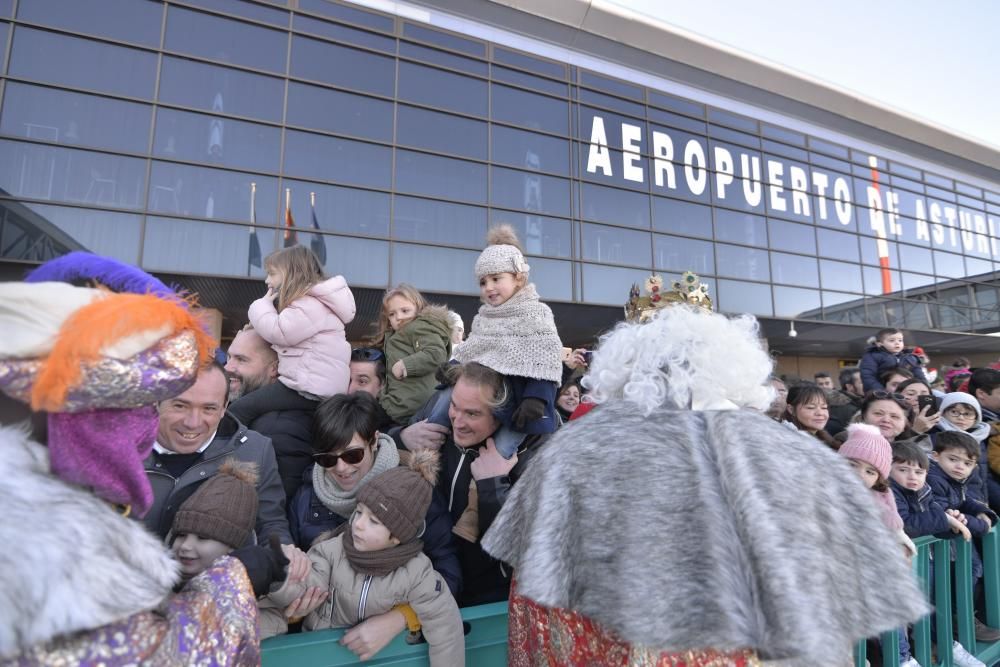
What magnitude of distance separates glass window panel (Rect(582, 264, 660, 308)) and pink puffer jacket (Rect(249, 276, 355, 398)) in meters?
10.9

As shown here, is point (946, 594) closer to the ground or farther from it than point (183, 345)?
closer to the ground

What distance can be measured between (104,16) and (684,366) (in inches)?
524

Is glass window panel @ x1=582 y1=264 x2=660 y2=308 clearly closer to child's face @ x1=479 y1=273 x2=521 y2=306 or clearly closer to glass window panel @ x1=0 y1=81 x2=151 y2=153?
glass window panel @ x1=0 y1=81 x2=151 y2=153

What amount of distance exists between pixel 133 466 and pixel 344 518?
4.61 feet

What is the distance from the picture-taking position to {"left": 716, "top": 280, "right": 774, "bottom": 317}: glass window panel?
Result: 48.6 ft

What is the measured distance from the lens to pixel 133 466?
3.15ft

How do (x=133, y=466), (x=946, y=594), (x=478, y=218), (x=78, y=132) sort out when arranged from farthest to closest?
1. (x=478, y=218)
2. (x=78, y=132)
3. (x=946, y=594)
4. (x=133, y=466)

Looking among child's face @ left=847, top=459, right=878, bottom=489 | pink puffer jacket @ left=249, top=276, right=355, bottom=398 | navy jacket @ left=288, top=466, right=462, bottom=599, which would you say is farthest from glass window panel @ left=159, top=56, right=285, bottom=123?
→ child's face @ left=847, top=459, right=878, bottom=489

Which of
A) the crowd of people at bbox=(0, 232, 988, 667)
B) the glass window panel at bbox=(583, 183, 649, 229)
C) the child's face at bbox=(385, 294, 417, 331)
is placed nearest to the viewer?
the crowd of people at bbox=(0, 232, 988, 667)

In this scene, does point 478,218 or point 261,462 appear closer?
point 261,462

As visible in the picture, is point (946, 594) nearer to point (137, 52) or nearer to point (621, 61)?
point (137, 52)

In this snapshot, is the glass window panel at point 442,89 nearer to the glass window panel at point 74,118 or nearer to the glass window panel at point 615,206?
the glass window panel at point 615,206

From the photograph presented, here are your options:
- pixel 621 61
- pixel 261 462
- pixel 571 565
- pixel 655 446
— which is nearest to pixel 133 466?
pixel 571 565

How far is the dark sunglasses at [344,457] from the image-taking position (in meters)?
2.19
